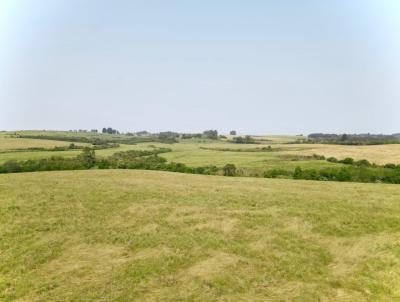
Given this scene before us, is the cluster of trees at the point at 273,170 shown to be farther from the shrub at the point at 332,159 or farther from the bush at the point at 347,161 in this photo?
the shrub at the point at 332,159

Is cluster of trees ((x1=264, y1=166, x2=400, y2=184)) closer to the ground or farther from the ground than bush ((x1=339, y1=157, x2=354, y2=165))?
closer to the ground

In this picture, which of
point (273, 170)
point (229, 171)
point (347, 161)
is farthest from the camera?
point (347, 161)

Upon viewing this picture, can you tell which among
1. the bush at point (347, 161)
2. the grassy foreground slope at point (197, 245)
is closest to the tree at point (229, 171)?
the bush at point (347, 161)

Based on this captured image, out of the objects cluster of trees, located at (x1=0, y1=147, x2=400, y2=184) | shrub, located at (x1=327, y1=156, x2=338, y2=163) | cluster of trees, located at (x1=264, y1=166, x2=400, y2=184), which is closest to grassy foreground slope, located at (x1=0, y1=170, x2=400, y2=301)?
cluster of trees, located at (x1=264, y1=166, x2=400, y2=184)

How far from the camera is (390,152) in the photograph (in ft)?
333

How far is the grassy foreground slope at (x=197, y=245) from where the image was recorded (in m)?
20.8

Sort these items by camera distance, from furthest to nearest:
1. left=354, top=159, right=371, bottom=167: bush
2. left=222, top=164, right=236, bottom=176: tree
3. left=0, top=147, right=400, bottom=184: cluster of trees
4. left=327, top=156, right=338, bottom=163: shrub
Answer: left=327, top=156, right=338, bottom=163: shrub, left=354, top=159, right=371, bottom=167: bush, left=222, top=164, right=236, bottom=176: tree, left=0, top=147, right=400, bottom=184: cluster of trees

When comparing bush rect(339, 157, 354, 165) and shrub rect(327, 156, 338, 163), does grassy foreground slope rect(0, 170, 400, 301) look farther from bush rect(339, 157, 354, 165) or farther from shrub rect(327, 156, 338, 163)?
shrub rect(327, 156, 338, 163)

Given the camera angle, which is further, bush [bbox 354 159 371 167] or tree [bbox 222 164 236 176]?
bush [bbox 354 159 371 167]

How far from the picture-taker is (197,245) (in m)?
26.4

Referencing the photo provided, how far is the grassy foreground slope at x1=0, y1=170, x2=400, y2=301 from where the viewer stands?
2077 centimetres

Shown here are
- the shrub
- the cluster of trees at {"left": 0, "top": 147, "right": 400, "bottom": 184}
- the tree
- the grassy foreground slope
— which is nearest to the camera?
the grassy foreground slope

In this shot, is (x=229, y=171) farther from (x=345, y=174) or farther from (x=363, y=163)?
(x=363, y=163)

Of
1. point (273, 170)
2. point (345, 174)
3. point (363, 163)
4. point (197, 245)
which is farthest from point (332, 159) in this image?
point (197, 245)
